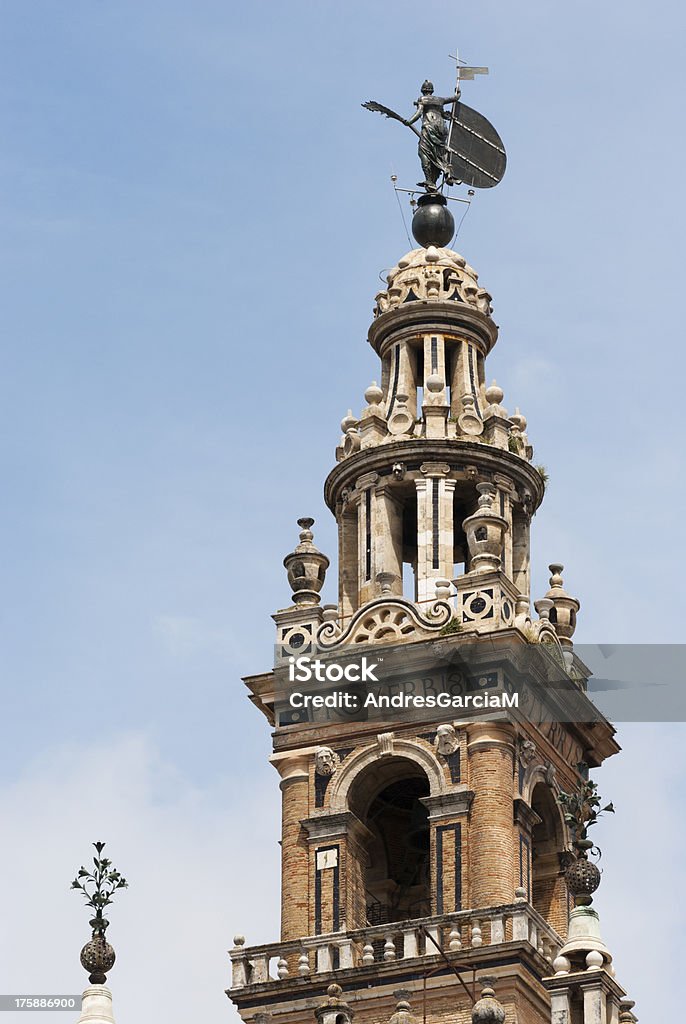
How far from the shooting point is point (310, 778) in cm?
7919

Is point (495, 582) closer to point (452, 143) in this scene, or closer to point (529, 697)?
point (529, 697)

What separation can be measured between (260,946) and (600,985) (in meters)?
9.69

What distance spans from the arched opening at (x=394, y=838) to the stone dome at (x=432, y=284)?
38.8ft

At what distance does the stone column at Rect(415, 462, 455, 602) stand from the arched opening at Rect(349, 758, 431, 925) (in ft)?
13.4

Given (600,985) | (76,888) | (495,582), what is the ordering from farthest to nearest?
(495,582) < (76,888) < (600,985)

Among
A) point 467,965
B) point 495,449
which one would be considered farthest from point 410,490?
point 467,965

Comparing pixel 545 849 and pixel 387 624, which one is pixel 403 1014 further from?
pixel 387 624

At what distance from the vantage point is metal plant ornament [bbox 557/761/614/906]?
71.4 m

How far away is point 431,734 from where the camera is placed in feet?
257

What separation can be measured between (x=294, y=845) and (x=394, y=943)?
364cm

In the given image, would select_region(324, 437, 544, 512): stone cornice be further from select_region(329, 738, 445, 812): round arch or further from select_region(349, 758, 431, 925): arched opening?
select_region(349, 758, 431, 925): arched opening

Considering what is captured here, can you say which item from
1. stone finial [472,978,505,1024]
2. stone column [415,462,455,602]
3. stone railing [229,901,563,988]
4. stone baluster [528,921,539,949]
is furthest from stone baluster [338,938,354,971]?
stone column [415,462,455,602]

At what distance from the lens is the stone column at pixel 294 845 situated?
7744 centimetres

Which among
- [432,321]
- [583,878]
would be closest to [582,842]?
[583,878]
